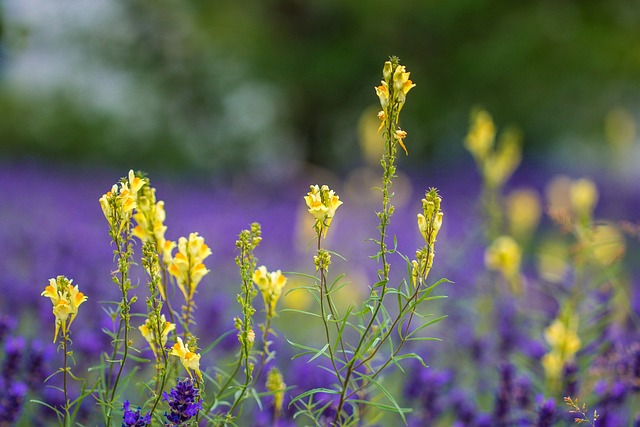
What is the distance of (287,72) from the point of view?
12.0m

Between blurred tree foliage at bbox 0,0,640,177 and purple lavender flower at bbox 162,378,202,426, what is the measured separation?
10358mm

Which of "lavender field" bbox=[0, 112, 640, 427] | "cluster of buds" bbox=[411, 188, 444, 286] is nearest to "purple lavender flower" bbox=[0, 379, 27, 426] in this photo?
"lavender field" bbox=[0, 112, 640, 427]

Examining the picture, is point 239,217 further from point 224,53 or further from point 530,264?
point 224,53

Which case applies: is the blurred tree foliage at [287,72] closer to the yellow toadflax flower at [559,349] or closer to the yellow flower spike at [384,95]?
the yellow toadflax flower at [559,349]

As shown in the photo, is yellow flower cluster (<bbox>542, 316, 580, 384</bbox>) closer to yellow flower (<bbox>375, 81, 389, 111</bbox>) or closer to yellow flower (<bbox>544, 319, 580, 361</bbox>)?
yellow flower (<bbox>544, 319, 580, 361</bbox>)

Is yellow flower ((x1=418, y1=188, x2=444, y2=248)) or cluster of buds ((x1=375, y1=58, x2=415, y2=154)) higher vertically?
cluster of buds ((x1=375, y1=58, x2=415, y2=154))

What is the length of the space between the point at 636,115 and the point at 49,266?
52.9 feet

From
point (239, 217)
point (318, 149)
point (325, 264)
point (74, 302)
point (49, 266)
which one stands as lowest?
point (74, 302)

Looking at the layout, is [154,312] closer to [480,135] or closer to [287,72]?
[480,135]

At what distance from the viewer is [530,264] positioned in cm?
741

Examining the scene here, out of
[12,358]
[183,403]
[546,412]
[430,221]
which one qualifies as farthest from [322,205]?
[12,358]

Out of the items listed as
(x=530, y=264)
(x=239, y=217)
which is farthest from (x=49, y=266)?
(x=530, y=264)

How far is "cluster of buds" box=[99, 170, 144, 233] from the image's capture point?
140cm

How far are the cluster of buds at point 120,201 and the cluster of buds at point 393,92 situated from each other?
1.44 ft
